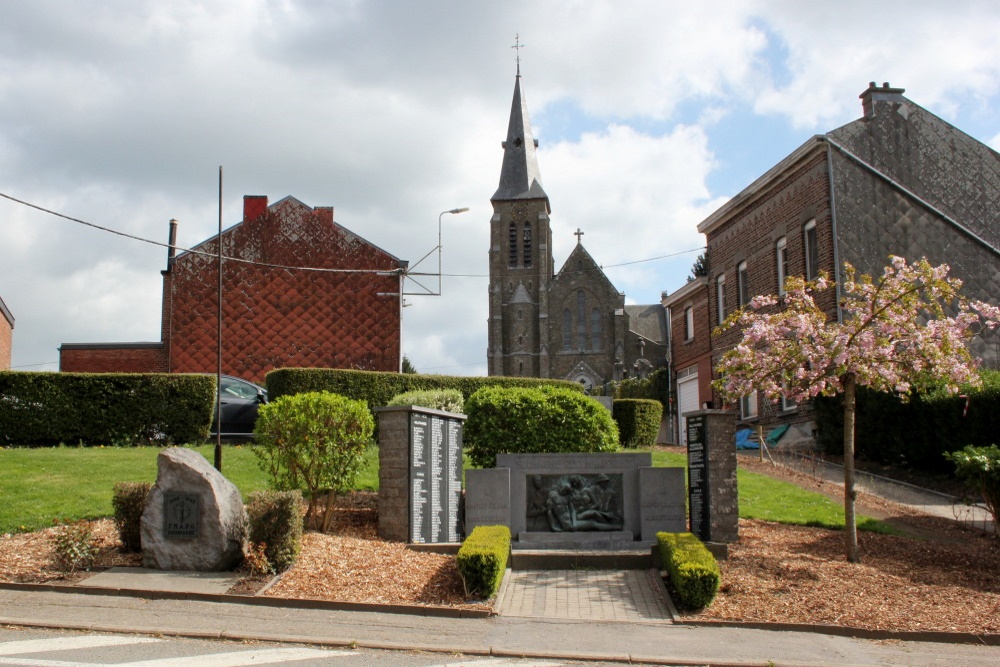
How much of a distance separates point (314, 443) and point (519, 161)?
6748 centimetres

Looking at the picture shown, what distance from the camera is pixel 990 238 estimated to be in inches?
1035

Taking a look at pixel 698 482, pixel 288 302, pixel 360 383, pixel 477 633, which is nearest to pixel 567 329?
pixel 288 302

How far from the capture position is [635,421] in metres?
23.0

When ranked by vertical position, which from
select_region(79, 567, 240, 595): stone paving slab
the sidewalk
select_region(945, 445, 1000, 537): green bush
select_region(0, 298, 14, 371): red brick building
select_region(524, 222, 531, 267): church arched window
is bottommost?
the sidewalk

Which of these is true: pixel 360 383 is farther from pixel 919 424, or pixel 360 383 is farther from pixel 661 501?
pixel 919 424

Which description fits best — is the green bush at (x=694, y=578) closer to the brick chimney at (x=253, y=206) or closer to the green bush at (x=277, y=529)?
the green bush at (x=277, y=529)

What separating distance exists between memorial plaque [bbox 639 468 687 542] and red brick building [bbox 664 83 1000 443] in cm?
1185

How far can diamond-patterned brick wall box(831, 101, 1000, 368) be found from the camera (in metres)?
23.5

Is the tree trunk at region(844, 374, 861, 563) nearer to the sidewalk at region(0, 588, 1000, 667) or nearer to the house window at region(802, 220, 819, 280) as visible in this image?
the sidewalk at region(0, 588, 1000, 667)

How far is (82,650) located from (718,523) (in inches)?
299

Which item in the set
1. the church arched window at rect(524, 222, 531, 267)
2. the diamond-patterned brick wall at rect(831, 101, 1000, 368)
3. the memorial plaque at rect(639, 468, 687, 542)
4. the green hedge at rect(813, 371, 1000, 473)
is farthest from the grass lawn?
→ the church arched window at rect(524, 222, 531, 267)

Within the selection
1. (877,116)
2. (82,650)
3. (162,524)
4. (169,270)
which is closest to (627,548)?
(162,524)

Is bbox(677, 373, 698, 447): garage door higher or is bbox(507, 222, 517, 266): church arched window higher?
bbox(507, 222, 517, 266): church arched window

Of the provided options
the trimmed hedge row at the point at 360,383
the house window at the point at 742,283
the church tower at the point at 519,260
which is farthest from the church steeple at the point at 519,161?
the trimmed hedge row at the point at 360,383
